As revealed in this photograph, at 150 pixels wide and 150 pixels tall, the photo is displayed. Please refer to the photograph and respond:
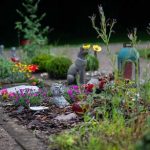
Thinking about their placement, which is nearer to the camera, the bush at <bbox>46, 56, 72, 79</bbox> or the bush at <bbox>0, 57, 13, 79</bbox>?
the bush at <bbox>0, 57, 13, 79</bbox>

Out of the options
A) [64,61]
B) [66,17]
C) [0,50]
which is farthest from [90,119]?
[66,17]

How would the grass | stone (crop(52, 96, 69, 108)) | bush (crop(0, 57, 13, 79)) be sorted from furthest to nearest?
bush (crop(0, 57, 13, 79))
stone (crop(52, 96, 69, 108))
the grass

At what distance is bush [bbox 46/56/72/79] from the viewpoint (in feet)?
31.1

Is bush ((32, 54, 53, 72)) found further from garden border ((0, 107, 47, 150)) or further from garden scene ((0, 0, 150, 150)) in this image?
garden border ((0, 107, 47, 150))

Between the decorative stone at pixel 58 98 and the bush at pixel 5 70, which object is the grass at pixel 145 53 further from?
the bush at pixel 5 70

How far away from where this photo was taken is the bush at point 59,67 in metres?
9.48

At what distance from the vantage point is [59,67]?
9.52 meters

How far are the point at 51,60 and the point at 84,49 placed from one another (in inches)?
67.7

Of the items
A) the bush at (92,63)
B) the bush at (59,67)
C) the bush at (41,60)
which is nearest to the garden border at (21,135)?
the bush at (59,67)

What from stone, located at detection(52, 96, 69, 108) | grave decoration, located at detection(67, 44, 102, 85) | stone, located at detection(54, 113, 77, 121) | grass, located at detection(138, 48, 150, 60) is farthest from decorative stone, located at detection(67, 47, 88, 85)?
stone, located at detection(54, 113, 77, 121)

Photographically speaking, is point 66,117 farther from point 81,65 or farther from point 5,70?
point 5,70

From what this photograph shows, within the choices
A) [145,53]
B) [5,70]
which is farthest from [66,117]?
[5,70]

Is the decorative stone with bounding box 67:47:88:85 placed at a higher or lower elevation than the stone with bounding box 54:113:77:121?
higher

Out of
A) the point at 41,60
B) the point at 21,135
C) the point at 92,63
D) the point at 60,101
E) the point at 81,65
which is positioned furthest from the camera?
the point at 41,60
